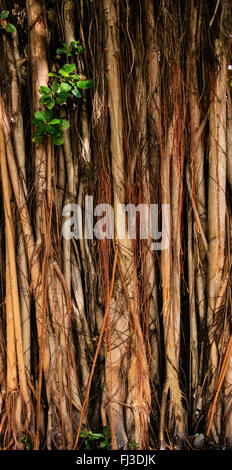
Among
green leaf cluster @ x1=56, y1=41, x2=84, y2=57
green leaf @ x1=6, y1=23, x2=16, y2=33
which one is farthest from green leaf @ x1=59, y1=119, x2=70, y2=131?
green leaf @ x1=6, y1=23, x2=16, y2=33

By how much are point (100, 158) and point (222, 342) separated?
3.14 feet

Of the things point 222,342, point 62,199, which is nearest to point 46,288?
point 62,199

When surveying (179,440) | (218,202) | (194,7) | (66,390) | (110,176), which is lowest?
(179,440)

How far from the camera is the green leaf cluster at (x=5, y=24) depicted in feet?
4.53

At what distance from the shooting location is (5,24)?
1413 mm

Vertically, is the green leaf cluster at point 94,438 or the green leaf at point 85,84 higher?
the green leaf at point 85,84

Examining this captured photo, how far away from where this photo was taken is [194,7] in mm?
1484

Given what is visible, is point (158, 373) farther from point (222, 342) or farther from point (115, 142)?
point (115, 142)

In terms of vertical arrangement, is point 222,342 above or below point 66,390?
above

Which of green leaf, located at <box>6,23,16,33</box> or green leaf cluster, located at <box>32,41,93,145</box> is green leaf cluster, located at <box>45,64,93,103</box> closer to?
green leaf cluster, located at <box>32,41,93,145</box>

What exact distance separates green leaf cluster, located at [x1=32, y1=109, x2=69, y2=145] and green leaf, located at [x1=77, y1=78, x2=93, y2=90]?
17cm

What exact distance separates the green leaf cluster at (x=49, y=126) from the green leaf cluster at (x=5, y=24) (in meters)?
0.38

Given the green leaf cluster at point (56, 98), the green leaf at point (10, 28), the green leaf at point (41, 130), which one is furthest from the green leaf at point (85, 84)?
the green leaf at point (10, 28)

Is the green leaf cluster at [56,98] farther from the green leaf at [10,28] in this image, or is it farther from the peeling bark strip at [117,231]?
the green leaf at [10,28]
